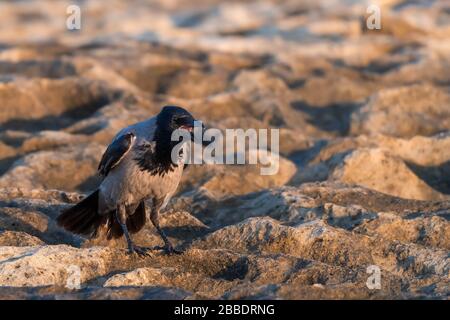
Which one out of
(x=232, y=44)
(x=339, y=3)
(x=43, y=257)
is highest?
(x=339, y=3)

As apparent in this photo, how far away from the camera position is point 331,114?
15.7m

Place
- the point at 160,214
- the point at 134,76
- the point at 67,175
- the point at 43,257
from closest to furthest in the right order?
1. the point at 43,257
2. the point at 160,214
3. the point at 67,175
4. the point at 134,76

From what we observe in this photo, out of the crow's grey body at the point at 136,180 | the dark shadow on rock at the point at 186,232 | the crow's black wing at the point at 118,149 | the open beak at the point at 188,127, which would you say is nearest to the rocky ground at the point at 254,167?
the dark shadow on rock at the point at 186,232

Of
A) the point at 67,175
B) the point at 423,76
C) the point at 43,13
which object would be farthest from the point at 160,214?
the point at 43,13

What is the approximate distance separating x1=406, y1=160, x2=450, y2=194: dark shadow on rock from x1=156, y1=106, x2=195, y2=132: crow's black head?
440cm

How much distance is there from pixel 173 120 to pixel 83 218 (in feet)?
4.37

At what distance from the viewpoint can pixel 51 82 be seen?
15.0 m

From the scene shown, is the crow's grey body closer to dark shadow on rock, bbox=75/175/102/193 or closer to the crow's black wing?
the crow's black wing

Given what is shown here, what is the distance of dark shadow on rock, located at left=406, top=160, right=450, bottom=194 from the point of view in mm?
11672

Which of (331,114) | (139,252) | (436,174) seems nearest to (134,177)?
(139,252)

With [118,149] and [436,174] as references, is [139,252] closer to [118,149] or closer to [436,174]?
[118,149]

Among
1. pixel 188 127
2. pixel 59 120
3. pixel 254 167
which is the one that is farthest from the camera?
pixel 59 120

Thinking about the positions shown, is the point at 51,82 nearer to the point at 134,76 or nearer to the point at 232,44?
the point at 134,76

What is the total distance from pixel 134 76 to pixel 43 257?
32.1 ft
